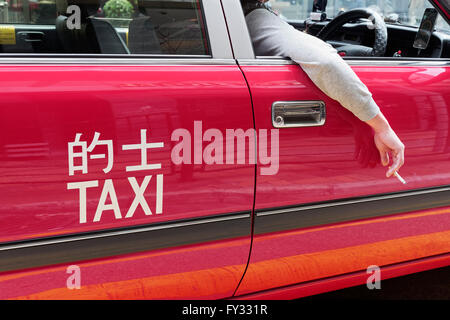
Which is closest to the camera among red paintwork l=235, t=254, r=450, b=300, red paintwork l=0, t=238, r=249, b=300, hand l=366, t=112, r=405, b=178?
red paintwork l=0, t=238, r=249, b=300

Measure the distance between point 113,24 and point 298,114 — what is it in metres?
0.79

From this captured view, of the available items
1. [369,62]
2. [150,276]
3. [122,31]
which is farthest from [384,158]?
[122,31]

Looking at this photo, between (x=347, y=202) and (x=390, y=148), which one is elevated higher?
(x=390, y=148)

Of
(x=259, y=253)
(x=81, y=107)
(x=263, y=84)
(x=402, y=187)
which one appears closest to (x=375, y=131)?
(x=402, y=187)

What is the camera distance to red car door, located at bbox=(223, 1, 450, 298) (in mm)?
1669

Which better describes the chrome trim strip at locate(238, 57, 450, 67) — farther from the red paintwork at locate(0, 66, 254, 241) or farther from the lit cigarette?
the lit cigarette

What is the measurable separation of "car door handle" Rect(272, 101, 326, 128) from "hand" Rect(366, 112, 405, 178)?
0.58ft

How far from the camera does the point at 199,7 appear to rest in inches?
65.3

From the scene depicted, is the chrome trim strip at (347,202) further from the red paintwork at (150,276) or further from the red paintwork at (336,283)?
the red paintwork at (336,283)

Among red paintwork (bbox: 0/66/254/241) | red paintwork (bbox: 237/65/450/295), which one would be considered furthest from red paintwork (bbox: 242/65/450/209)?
red paintwork (bbox: 0/66/254/241)

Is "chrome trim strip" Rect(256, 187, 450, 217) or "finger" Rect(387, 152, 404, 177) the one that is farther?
"finger" Rect(387, 152, 404, 177)

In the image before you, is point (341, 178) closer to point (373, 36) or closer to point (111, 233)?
point (111, 233)

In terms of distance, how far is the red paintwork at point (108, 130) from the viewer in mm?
1354

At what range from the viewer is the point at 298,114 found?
1.67m
